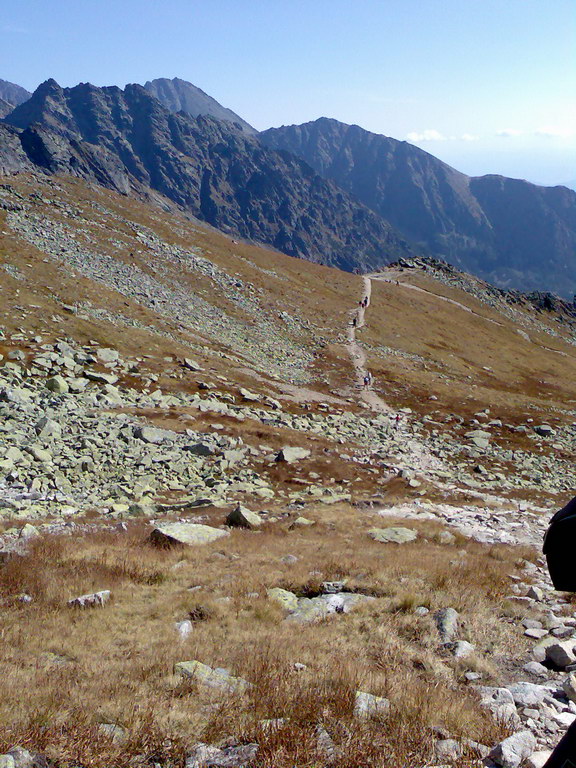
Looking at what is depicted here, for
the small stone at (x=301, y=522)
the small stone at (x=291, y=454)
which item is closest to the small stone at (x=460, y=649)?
the small stone at (x=301, y=522)

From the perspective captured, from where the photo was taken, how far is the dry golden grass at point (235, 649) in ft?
17.3

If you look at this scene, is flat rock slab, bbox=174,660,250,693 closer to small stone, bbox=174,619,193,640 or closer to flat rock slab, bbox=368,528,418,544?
small stone, bbox=174,619,193,640

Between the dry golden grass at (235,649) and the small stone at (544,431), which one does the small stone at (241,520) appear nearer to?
the dry golden grass at (235,649)

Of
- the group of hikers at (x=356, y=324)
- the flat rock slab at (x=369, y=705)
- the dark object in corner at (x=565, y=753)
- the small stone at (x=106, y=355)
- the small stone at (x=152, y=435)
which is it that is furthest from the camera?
the group of hikers at (x=356, y=324)

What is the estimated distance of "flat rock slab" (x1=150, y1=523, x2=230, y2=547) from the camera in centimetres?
1488

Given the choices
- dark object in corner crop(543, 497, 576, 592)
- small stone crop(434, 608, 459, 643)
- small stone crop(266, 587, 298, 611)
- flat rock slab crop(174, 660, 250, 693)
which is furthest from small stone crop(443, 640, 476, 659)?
dark object in corner crop(543, 497, 576, 592)

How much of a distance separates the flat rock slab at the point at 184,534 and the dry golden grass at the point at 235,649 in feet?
2.32

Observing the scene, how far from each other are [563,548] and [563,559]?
0.10m

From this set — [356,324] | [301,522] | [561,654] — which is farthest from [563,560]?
[356,324]

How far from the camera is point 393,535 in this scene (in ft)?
59.3

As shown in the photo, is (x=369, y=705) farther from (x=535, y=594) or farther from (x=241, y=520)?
(x=241, y=520)

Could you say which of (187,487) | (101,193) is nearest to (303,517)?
(187,487)

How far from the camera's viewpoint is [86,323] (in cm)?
4175

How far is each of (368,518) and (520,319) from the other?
137 m
